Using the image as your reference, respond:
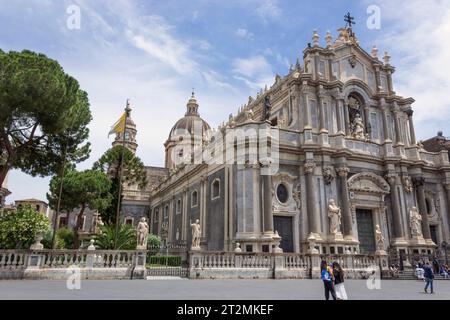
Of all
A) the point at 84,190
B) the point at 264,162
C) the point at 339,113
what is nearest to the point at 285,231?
the point at 264,162

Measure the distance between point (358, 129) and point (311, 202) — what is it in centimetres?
818

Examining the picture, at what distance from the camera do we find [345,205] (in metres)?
24.6

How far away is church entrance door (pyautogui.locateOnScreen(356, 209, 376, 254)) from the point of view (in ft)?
84.8

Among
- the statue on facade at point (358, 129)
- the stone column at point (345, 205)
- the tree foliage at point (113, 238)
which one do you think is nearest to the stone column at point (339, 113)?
the statue on facade at point (358, 129)

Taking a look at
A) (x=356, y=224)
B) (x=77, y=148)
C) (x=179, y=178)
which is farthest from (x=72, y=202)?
(x=356, y=224)

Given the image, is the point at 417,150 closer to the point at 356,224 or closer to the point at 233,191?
the point at 356,224

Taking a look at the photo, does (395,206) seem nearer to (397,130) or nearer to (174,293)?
(397,130)

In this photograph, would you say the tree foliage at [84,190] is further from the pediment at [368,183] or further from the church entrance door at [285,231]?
the pediment at [368,183]

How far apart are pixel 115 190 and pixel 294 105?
17677 mm

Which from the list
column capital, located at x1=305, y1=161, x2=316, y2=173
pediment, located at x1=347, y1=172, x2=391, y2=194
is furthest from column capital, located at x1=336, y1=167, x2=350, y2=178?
column capital, located at x1=305, y1=161, x2=316, y2=173

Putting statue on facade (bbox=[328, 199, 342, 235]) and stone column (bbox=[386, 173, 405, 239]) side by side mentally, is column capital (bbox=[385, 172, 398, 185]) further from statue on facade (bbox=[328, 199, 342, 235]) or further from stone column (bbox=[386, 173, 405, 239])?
statue on facade (bbox=[328, 199, 342, 235])

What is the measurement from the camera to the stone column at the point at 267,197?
21.9 meters

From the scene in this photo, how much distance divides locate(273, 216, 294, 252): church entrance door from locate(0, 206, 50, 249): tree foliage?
1357 cm
